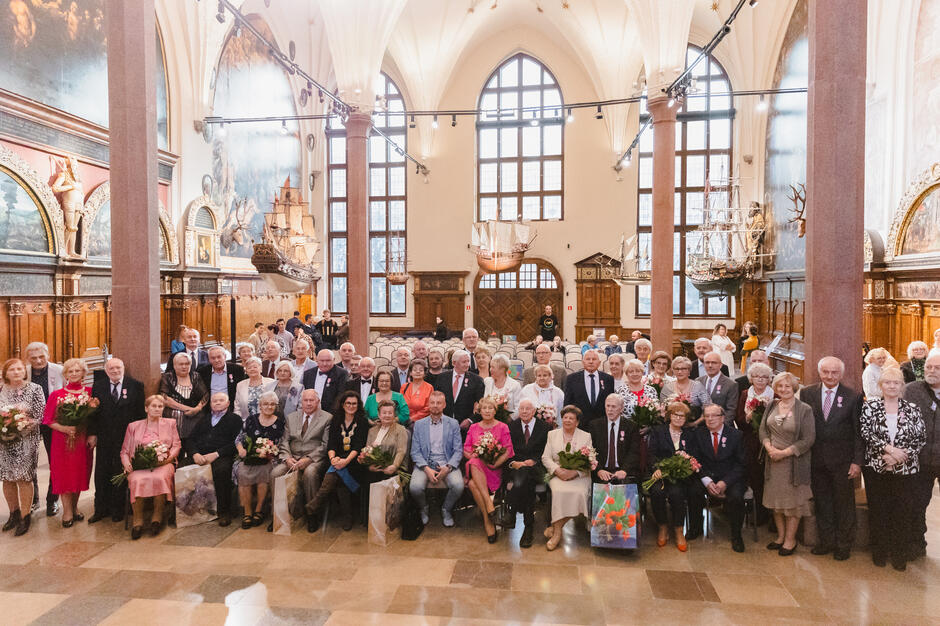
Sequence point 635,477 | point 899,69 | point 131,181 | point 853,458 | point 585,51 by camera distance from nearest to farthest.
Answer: point 853,458 < point 635,477 < point 131,181 < point 899,69 < point 585,51

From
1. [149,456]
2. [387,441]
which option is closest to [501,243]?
[387,441]

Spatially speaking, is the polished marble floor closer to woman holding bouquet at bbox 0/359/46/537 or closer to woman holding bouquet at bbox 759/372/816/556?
woman holding bouquet at bbox 0/359/46/537

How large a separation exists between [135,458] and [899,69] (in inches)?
563

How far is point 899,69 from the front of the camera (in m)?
11.4

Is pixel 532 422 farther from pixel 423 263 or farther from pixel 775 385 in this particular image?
pixel 423 263

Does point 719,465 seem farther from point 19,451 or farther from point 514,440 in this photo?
point 19,451

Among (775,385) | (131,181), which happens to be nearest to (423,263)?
(131,181)

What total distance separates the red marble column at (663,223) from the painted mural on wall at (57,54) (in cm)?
1086

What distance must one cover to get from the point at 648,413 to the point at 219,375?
4.47 m

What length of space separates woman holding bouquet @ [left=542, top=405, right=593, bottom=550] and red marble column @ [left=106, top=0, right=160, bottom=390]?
4.27 meters

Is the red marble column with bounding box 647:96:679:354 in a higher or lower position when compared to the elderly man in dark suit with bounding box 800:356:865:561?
higher

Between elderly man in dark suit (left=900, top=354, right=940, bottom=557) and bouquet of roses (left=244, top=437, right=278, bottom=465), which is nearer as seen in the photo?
elderly man in dark suit (left=900, top=354, right=940, bottom=557)

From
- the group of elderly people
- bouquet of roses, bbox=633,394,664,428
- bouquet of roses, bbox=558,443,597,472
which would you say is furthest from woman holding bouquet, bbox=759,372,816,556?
bouquet of roses, bbox=558,443,597,472

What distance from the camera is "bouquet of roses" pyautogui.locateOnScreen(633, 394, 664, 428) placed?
5.57 meters
